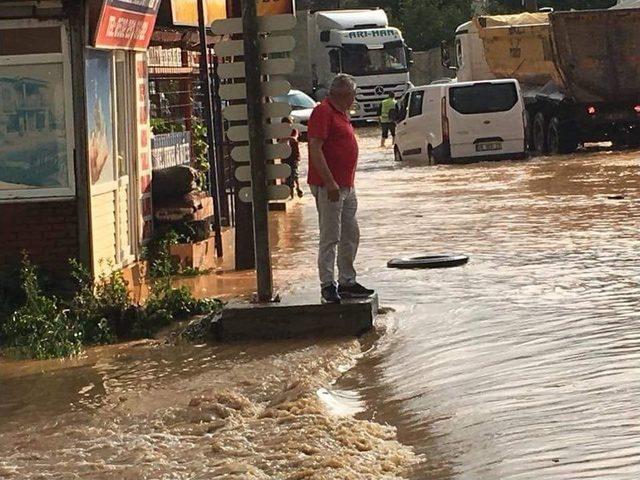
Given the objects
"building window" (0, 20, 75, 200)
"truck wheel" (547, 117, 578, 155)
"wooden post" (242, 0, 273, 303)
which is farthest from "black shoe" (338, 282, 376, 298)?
"truck wheel" (547, 117, 578, 155)

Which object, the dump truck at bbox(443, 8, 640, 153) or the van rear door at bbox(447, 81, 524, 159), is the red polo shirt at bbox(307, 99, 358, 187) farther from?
the dump truck at bbox(443, 8, 640, 153)

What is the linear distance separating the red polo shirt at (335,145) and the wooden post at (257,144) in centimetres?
62

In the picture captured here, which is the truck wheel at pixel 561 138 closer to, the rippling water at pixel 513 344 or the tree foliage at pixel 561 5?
the rippling water at pixel 513 344

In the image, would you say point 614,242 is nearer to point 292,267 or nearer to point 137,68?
point 292,267

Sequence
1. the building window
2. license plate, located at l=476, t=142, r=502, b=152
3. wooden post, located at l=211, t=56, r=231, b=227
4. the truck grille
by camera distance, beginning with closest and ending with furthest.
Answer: the building window → wooden post, located at l=211, t=56, r=231, b=227 → license plate, located at l=476, t=142, r=502, b=152 → the truck grille

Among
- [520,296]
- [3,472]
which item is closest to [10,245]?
[520,296]

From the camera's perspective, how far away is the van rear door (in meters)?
29.8

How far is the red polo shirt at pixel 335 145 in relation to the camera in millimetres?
10750

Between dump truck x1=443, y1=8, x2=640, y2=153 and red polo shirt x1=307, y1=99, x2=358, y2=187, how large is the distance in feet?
68.3

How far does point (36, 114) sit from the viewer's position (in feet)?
39.6

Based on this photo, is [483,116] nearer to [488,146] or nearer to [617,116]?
[488,146]

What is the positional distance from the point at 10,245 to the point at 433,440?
5.59 metres

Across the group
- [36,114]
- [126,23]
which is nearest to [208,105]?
[126,23]

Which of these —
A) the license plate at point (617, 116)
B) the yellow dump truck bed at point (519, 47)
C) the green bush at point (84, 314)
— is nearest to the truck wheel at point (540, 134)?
the yellow dump truck bed at point (519, 47)
